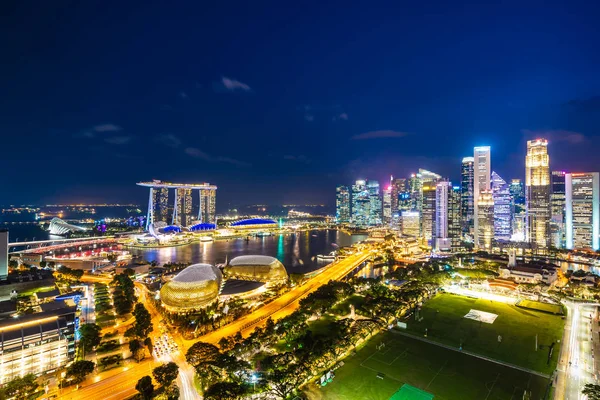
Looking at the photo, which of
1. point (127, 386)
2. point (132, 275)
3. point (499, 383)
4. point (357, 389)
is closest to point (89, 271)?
point (132, 275)

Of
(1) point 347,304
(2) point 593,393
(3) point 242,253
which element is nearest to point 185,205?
(3) point 242,253

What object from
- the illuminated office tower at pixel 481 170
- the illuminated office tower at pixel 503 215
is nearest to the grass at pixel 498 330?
the illuminated office tower at pixel 481 170

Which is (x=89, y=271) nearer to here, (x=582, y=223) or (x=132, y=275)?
(x=132, y=275)

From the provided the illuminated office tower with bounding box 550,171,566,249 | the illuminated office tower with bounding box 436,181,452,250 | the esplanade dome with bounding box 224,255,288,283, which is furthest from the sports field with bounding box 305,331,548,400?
the illuminated office tower with bounding box 550,171,566,249

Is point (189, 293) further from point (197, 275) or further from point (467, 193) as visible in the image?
point (467, 193)

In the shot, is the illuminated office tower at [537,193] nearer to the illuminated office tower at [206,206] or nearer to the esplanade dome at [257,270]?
the esplanade dome at [257,270]

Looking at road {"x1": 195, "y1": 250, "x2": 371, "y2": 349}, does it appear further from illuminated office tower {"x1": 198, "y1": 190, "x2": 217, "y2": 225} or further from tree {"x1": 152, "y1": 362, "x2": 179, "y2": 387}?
illuminated office tower {"x1": 198, "y1": 190, "x2": 217, "y2": 225}
